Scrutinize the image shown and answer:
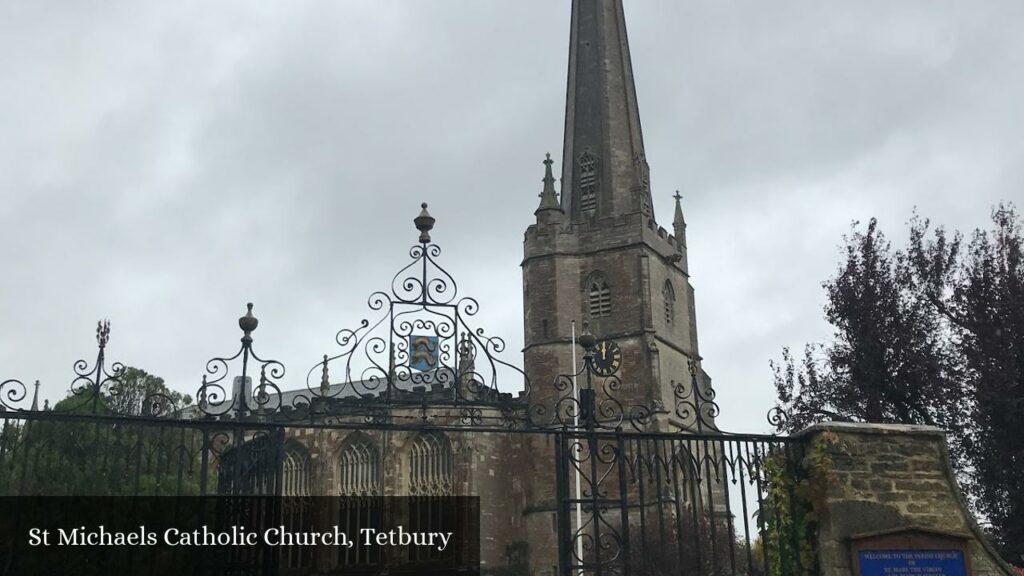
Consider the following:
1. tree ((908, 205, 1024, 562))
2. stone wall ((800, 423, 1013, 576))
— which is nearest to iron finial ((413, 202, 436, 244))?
stone wall ((800, 423, 1013, 576))

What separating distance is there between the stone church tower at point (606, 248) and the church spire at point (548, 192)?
5cm

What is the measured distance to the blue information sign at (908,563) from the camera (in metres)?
8.55

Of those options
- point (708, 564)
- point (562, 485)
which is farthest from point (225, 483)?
point (708, 564)

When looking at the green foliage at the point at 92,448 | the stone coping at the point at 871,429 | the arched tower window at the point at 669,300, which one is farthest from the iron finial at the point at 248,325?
the arched tower window at the point at 669,300

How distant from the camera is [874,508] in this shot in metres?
8.91

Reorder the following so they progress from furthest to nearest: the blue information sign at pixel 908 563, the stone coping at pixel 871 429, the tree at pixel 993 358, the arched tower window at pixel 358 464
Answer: the arched tower window at pixel 358 464 → the tree at pixel 993 358 → the stone coping at pixel 871 429 → the blue information sign at pixel 908 563

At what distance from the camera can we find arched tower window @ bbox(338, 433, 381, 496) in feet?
133

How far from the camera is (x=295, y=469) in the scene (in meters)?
41.0

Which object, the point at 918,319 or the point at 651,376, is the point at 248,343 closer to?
the point at 918,319

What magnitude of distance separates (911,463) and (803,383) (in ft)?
35.7

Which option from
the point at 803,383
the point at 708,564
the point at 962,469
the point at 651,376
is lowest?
the point at 708,564

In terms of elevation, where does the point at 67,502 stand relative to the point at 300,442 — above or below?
below

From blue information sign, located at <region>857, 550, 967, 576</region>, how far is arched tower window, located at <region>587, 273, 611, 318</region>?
35620 mm
